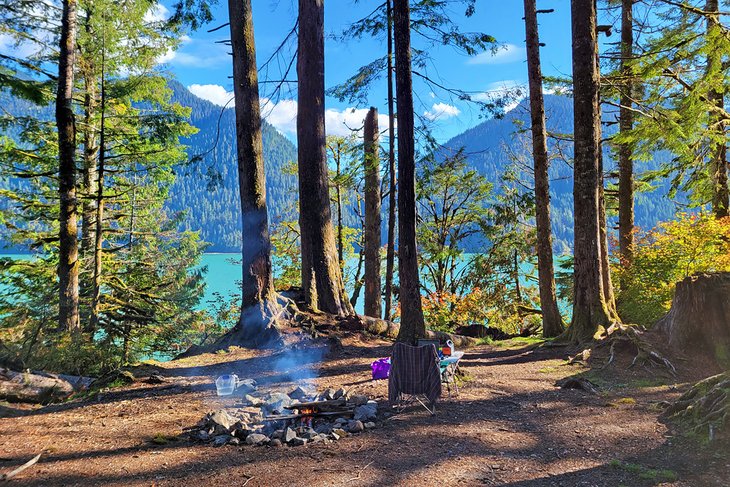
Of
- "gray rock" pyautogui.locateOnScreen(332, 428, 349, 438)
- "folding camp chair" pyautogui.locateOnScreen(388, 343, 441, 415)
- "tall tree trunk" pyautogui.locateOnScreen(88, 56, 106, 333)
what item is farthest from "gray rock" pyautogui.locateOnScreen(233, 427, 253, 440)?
"tall tree trunk" pyautogui.locateOnScreen(88, 56, 106, 333)

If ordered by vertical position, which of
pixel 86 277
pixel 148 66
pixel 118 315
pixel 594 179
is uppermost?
pixel 148 66

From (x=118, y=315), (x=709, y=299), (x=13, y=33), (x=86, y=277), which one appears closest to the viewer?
(x=709, y=299)

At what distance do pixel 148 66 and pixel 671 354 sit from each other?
1476 centimetres

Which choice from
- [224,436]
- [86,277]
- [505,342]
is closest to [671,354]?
[505,342]

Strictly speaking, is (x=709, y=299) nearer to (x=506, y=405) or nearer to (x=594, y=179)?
(x=594, y=179)

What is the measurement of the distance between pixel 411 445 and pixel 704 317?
6.37 meters

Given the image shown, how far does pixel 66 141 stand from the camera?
9.05m

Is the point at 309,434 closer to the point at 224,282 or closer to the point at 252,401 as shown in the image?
the point at 252,401

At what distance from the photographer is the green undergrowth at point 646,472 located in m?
3.42

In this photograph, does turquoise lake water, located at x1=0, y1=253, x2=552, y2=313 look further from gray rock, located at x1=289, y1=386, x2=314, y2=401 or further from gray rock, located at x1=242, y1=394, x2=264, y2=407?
gray rock, located at x1=289, y1=386, x2=314, y2=401

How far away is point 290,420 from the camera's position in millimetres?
4895

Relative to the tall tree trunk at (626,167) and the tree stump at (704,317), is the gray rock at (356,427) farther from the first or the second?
the tall tree trunk at (626,167)

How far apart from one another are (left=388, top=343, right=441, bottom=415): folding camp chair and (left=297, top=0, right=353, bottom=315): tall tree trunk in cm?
458

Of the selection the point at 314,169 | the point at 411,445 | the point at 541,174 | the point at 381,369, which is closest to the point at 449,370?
the point at 381,369
